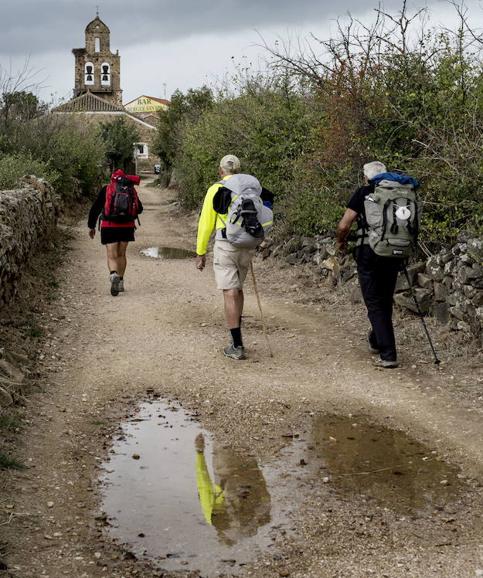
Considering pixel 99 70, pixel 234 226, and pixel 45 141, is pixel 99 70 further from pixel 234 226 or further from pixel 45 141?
pixel 234 226

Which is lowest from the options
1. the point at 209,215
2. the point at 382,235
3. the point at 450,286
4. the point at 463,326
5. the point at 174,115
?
the point at 463,326

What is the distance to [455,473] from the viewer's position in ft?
16.8

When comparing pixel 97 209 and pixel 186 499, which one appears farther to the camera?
pixel 97 209

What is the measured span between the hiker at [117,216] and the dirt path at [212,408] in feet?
1.60

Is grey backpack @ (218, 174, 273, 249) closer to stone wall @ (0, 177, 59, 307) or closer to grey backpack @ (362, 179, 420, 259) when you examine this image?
grey backpack @ (362, 179, 420, 259)

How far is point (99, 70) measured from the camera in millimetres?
93375

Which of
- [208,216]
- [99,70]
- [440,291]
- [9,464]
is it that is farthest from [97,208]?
[99,70]

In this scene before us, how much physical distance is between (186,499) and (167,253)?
11659 millimetres

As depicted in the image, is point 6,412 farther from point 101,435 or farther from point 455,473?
point 455,473

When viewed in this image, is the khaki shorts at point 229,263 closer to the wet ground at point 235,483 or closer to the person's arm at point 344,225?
the person's arm at point 344,225

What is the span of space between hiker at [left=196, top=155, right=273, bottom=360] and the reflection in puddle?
1958 millimetres

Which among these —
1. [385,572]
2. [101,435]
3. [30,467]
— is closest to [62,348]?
[101,435]

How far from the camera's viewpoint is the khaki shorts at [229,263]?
25.3 feet

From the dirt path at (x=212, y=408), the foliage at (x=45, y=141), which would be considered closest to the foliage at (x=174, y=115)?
the foliage at (x=45, y=141)
